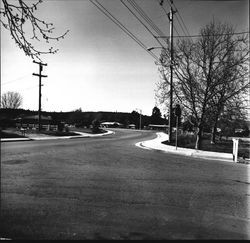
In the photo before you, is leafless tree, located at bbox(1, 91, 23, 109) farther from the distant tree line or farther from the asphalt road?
the asphalt road

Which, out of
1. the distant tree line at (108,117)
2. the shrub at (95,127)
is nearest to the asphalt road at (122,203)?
the shrub at (95,127)

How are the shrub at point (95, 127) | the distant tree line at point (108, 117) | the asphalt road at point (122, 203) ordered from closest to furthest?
the asphalt road at point (122, 203)
the shrub at point (95, 127)
the distant tree line at point (108, 117)

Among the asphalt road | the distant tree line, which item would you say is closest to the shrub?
the asphalt road

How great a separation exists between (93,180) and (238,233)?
4.69 meters

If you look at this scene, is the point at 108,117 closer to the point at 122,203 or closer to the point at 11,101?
the point at 11,101

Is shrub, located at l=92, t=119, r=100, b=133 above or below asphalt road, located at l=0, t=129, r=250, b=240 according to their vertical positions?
above

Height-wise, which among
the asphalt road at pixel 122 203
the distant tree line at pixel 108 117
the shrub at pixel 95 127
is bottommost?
the asphalt road at pixel 122 203

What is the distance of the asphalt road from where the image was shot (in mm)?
4387

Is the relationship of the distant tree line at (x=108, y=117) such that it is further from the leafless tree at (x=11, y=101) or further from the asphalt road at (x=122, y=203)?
the asphalt road at (x=122, y=203)

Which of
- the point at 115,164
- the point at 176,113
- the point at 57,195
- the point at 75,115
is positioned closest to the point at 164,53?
the point at 176,113

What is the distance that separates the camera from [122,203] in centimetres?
584

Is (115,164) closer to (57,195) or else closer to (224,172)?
(224,172)

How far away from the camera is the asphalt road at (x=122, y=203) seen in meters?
4.39

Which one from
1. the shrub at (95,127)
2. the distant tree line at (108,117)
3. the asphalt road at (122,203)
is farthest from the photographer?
the distant tree line at (108,117)
